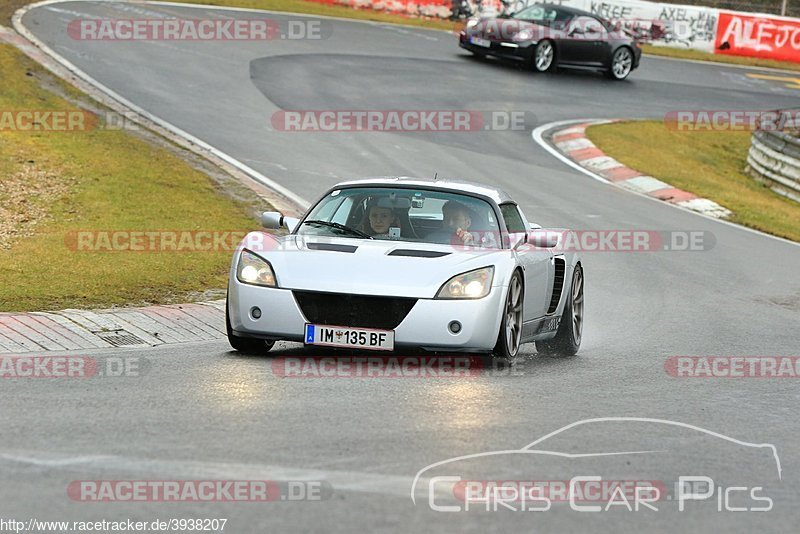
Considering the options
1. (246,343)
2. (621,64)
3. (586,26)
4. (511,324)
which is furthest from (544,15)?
(246,343)

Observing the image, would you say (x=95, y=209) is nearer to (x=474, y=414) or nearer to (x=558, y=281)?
(x=558, y=281)

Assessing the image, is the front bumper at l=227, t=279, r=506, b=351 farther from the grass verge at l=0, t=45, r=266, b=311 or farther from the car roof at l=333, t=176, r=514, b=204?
the grass verge at l=0, t=45, r=266, b=311

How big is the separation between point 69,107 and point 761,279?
9.89 m

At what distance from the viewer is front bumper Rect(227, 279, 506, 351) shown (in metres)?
8.56

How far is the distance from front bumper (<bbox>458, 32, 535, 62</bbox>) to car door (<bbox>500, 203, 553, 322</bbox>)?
817 inches

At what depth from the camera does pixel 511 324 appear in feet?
30.1

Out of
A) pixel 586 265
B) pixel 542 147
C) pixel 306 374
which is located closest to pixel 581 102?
pixel 542 147

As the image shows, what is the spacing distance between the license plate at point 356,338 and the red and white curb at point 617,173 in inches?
493

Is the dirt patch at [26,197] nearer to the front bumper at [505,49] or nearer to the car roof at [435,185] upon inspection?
the car roof at [435,185]

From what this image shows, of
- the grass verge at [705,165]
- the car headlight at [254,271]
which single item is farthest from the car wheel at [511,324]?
the grass verge at [705,165]

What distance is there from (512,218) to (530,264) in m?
0.79

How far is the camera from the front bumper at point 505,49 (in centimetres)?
3089

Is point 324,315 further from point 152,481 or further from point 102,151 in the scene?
point 102,151

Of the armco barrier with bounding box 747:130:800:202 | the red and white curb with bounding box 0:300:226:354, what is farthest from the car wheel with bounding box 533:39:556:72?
the red and white curb with bounding box 0:300:226:354
